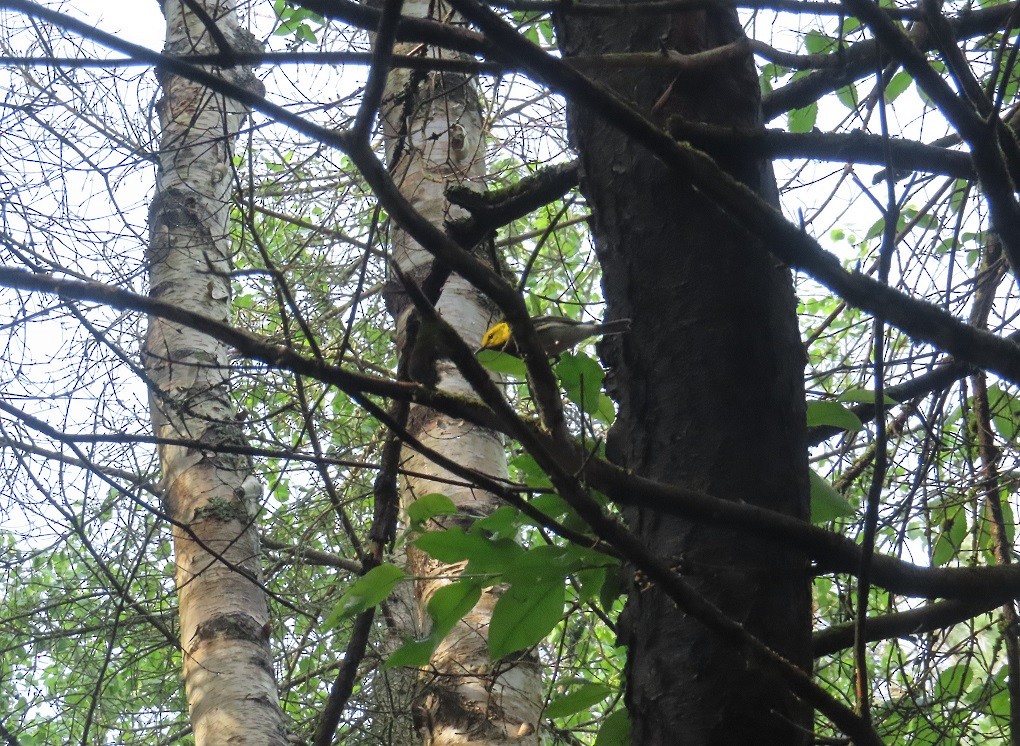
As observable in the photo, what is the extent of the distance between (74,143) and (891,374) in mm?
3201

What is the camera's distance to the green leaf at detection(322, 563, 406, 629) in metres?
1.37

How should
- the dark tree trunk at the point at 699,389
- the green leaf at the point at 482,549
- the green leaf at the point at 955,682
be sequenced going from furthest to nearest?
the green leaf at the point at 955,682
the green leaf at the point at 482,549
the dark tree trunk at the point at 699,389

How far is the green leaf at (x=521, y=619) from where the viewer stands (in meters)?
1.31

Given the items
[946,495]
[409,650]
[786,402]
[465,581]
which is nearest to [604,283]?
[786,402]

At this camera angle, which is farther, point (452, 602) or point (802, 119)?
point (802, 119)

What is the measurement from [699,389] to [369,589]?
1.93 ft

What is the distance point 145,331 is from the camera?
3.89 m

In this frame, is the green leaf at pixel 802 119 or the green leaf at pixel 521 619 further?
the green leaf at pixel 802 119

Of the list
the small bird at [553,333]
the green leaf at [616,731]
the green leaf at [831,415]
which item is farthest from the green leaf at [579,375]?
the small bird at [553,333]

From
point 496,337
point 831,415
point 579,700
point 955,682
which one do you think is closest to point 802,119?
point 496,337

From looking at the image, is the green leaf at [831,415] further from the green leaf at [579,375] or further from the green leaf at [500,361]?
the green leaf at [500,361]

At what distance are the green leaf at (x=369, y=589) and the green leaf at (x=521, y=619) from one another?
0.55 feet

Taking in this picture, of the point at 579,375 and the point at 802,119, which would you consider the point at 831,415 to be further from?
the point at 802,119

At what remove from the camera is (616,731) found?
4.59 feet
